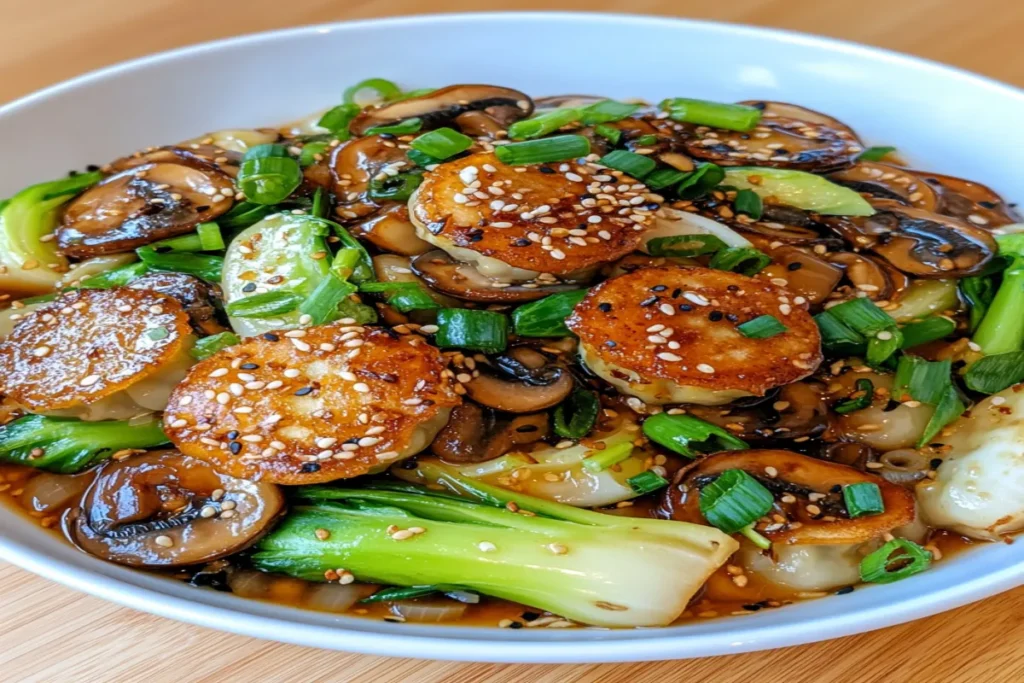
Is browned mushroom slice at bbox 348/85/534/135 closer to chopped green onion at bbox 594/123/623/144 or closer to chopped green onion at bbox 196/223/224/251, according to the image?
chopped green onion at bbox 594/123/623/144

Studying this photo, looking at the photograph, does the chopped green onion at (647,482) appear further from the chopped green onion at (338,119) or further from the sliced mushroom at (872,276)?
the chopped green onion at (338,119)

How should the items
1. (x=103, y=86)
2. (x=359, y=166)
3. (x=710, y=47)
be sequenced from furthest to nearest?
(x=710, y=47), (x=103, y=86), (x=359, y=166)

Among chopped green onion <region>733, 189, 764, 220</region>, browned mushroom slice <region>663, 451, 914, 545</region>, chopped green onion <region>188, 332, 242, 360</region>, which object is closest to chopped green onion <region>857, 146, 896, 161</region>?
chopped green onion <region>733, 189, 764, 220</region>

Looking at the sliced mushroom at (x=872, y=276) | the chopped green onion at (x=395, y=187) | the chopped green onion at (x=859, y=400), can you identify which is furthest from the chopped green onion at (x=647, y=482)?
the chopped green onion at (x=395, y=187)

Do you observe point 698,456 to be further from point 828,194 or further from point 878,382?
point 828,194

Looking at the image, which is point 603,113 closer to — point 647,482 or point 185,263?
point 647,482

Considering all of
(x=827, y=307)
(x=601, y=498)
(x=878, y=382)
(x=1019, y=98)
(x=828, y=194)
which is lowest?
(x=601, y=498)

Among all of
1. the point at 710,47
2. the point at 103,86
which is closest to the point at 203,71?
the point at 103,86
